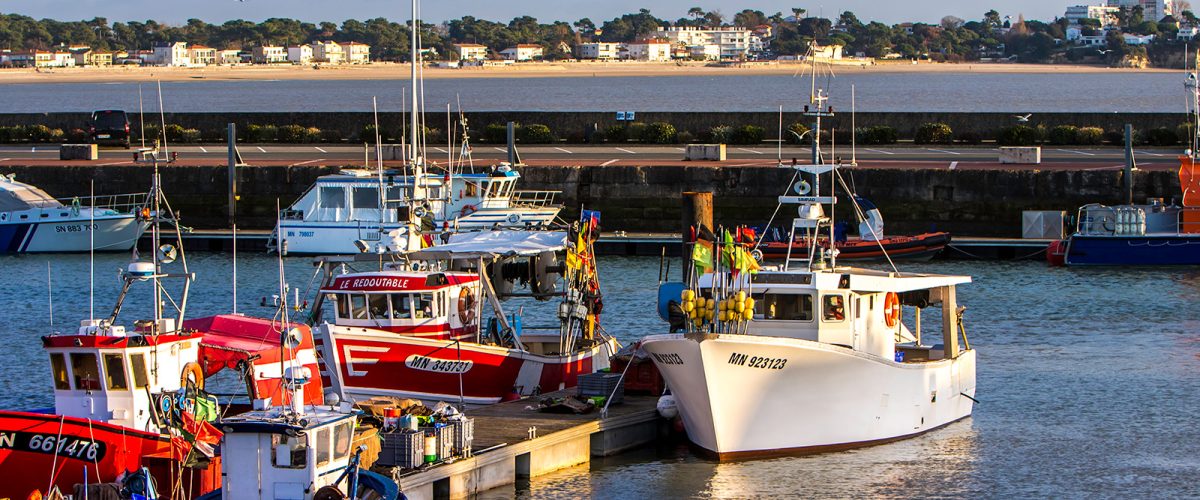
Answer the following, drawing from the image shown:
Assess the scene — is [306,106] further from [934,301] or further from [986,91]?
[934,301]

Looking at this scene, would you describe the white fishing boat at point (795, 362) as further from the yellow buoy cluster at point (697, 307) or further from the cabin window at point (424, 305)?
the cabin window at point (424, 305)

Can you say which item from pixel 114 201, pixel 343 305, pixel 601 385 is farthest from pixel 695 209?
pixel 114 201

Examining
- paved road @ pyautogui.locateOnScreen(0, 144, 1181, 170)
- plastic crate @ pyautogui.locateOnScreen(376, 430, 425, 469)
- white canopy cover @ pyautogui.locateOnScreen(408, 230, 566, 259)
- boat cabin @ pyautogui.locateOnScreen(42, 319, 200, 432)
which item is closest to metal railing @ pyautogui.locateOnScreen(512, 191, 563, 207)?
paved road @ pyautogui.locateOnScreen(0, 144, 1181, 170)

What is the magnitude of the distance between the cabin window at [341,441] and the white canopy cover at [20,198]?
3104cm

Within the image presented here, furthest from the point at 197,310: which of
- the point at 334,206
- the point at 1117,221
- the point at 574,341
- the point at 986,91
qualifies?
the point at 986,91

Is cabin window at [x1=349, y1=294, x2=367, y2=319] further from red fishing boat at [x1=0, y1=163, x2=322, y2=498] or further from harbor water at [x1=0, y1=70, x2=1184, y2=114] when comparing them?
harbor water at [x1=0, y1=70, x2=1184, y2=114]

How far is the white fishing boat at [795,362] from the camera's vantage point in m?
21.5

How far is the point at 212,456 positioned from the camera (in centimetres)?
1864

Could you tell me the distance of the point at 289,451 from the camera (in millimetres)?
17031

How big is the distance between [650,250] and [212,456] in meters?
25.5

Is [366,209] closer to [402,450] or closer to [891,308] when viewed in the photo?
[891,308]

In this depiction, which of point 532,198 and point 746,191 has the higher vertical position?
point 746,191

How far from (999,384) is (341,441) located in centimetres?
1357

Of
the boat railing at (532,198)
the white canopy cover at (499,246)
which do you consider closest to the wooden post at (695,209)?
the white canopy cover at (499,246)
